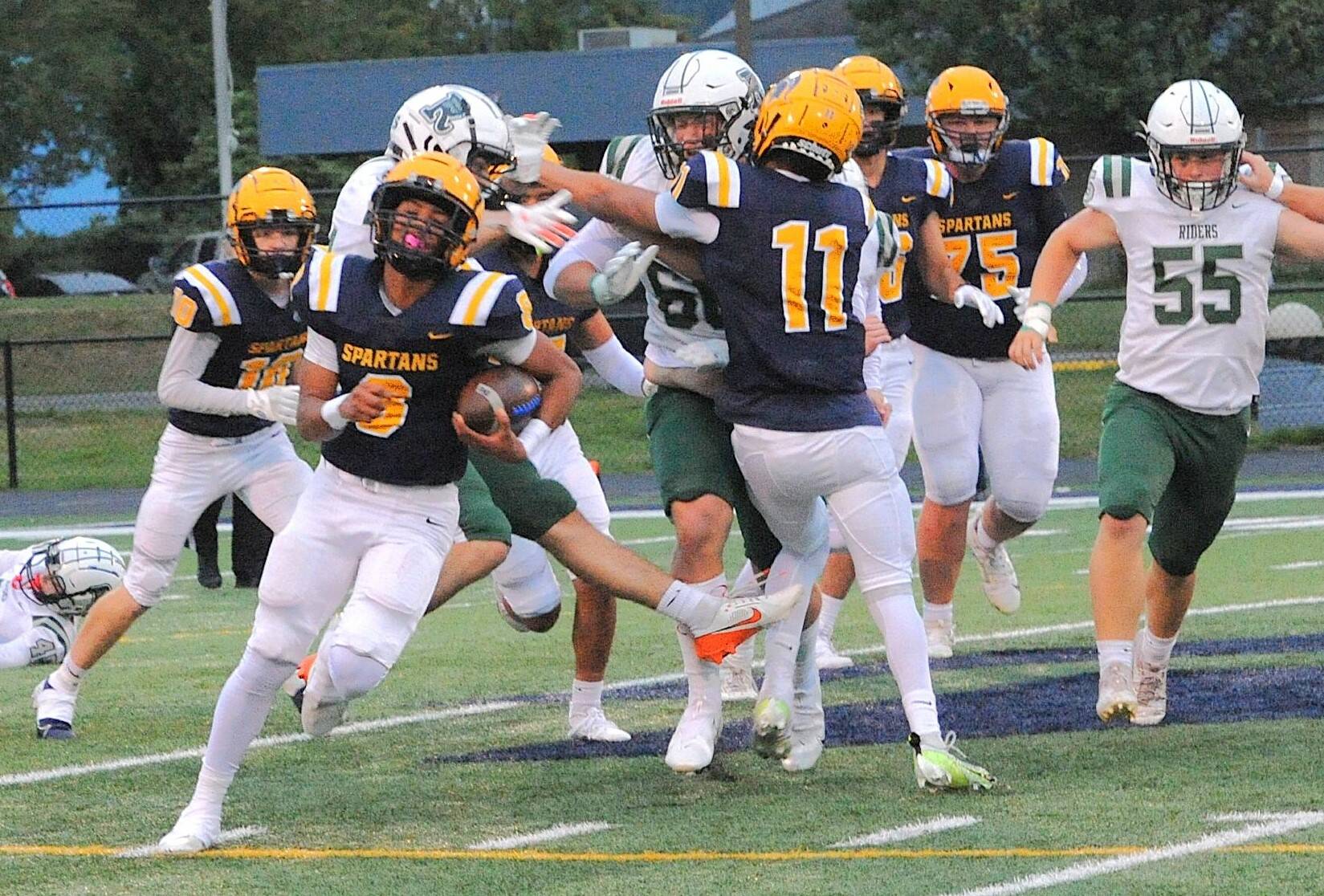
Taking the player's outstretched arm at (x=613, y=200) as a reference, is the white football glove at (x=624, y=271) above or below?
below

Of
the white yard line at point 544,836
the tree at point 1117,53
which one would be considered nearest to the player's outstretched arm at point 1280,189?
the white yard line at point 544,836

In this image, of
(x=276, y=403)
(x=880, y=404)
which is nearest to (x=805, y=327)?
(x=880, y=404)

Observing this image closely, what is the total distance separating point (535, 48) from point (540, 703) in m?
41.5

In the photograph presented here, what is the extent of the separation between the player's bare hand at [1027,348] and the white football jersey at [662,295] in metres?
0.88

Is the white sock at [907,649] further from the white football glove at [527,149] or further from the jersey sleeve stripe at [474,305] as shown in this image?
the white football glove at [527,149]

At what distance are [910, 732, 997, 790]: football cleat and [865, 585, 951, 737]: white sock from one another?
0.18 ft

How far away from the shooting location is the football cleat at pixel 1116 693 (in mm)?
5906

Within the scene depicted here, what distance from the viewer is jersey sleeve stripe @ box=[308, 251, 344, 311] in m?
4.85

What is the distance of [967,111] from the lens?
23.9 feet

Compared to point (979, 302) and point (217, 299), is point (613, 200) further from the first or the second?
point (979, 302)

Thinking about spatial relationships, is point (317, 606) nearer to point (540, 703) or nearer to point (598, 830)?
point (598, 830)

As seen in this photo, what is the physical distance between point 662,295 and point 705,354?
0.27 metres

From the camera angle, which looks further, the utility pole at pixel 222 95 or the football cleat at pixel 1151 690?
the utility pole at pixel 222 95

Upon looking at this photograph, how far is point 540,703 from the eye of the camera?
6805 millimetres
